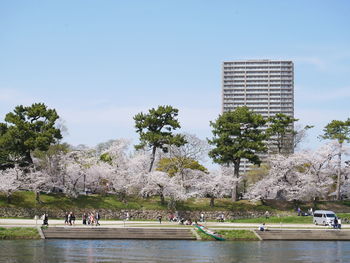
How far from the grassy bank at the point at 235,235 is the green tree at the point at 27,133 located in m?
30.9

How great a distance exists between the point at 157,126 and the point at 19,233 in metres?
38.7

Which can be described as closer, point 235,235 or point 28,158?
point 235,235

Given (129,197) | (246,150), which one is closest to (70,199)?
(129,197)

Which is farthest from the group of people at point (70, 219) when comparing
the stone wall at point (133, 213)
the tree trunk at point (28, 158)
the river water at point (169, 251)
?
the tree trunk at point (28, 158)

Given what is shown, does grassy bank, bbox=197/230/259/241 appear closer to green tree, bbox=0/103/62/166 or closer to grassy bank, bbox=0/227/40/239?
grassy bank, bbox=0/227/40/239

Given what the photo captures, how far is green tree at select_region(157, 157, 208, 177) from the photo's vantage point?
87.2m

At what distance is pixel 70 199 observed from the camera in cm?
7950

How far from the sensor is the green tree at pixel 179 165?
87.2m

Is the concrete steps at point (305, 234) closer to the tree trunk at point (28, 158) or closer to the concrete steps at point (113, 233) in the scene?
the concrete steps at point (113, 233)

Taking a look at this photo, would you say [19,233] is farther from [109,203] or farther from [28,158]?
[28,158]

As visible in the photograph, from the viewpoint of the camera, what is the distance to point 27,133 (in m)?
77.7

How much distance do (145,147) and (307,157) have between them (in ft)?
83.8

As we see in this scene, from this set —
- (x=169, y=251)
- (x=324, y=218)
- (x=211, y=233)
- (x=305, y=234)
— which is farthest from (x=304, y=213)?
(x=169, y=251)

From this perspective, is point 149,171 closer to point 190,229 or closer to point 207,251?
point 190,229
